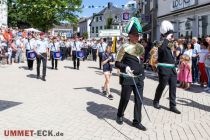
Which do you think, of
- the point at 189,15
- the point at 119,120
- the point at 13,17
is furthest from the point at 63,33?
the point at 119,120

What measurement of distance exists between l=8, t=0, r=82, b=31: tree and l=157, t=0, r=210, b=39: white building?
2251cm

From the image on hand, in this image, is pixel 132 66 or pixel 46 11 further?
pixel 46 11

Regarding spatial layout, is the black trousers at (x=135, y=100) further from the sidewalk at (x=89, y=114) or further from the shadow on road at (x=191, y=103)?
the shadow on road at (x=191, y=103)

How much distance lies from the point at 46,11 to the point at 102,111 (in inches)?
1599

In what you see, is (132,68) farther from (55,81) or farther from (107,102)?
(55,81)

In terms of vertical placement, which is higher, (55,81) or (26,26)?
(26,26)

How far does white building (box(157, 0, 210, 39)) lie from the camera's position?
69.7ft

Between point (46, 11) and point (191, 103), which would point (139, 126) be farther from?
point (46, 11)

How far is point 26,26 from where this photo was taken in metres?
56.8

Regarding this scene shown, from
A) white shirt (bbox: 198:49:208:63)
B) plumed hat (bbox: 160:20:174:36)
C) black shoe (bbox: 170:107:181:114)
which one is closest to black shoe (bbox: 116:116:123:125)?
black shoe (bbox: 170:107:181:114)

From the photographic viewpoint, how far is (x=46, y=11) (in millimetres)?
47625

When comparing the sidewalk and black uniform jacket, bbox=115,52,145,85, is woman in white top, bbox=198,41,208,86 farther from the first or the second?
black uniform jacket, bbox=115,52,145,85

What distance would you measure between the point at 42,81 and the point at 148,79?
4.33 meters

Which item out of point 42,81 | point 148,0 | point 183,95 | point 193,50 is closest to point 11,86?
point 42,81
